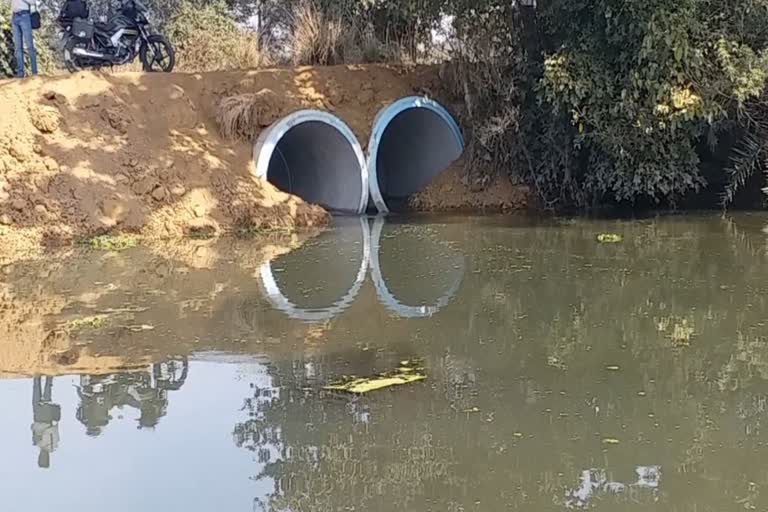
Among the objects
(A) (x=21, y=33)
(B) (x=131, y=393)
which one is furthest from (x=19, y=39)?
(B) (x=131, y=393)

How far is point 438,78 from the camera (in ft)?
43.0

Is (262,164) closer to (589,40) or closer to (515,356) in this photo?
(589,40)

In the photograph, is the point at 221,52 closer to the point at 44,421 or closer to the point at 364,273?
the point at 364,273

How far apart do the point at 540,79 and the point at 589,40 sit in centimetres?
93

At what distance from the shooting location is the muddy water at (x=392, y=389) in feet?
11.9

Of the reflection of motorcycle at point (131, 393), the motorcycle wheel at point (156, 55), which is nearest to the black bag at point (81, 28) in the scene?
the motorcycle wheel at point (156, 55)

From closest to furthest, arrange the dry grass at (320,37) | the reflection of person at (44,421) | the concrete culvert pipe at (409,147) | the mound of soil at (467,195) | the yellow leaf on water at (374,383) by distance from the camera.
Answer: the reflection of person at (44,421) → the yellow leaf on water at (374,383) → the concrete culvert pipe at (409,147) → the mound of soil at (467,195) → the dry grass at (320,37)

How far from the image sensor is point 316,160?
42.5ft

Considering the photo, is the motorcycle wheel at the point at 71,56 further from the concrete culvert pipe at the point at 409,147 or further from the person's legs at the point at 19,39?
the concrete culvert pipe at the point at 409,147

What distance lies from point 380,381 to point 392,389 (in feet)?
0.43

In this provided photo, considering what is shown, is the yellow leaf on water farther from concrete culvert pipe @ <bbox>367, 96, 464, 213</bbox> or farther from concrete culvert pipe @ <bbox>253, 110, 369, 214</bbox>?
concrete culvert pipe @ <bbox>367, 96, 464, 213</bbox>

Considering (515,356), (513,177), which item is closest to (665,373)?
(515,356)

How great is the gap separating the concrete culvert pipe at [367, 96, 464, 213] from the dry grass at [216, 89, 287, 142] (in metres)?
1.37

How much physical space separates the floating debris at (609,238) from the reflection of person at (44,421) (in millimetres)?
5813
